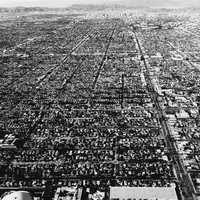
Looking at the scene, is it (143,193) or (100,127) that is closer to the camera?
(143,193)

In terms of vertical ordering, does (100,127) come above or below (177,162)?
below

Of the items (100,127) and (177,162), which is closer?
(177,162)

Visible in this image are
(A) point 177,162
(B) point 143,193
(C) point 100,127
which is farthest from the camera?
(C) point 100,127

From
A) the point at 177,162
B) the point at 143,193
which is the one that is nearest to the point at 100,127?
the point at 177,162

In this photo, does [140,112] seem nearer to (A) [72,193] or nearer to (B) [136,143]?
(B) [136,143]

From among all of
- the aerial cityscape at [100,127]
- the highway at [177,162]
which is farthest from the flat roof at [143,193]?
the highway at [177,162]

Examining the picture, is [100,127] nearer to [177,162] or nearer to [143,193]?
[177,162]

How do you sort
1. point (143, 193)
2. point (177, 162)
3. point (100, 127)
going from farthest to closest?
1. point (100, 127)
2. point (177, 162)
3. point (143, 193)

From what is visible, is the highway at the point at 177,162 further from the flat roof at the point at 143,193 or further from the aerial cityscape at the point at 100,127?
the flat roof at the point at 143,193

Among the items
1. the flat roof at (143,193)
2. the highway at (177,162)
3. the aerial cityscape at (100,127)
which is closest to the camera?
the flat roof at (143,193)
